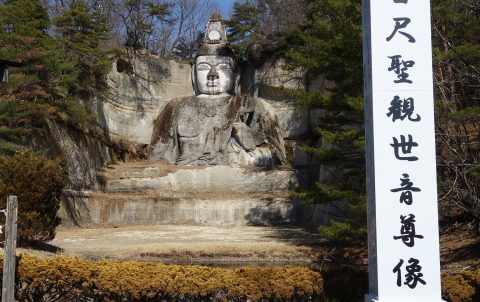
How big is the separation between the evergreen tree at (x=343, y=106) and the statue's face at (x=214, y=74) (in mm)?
11960

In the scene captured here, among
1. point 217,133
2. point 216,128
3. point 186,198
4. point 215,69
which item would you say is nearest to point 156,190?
point 186,198

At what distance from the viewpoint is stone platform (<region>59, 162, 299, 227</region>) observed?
808 inches

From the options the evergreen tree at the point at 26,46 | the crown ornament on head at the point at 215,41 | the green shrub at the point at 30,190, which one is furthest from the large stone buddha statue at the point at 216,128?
the green shrub at the point at 30,190

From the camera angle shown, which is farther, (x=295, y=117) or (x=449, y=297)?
(x=295, y=117)

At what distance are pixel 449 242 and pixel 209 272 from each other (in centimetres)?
766

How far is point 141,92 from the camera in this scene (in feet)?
94.3

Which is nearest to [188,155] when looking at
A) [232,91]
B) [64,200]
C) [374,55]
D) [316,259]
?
[232,91]

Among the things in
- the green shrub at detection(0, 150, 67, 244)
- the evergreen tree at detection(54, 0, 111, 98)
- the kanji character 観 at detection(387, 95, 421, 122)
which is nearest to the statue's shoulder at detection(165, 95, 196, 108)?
the evergreen tree at detection(54, 0, 111, 98)

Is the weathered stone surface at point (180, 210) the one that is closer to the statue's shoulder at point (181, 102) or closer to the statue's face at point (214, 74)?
the statue's shoulder at point (181, 102)

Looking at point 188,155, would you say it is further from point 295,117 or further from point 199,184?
point 295,117

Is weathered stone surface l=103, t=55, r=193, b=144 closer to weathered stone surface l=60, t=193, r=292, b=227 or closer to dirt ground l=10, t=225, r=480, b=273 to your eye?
weathered stone surface l=60, t=193, r=292, b=227

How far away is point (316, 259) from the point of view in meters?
13.8

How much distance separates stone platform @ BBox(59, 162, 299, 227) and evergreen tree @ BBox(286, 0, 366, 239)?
609cm

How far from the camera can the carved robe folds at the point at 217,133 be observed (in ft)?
80.1
